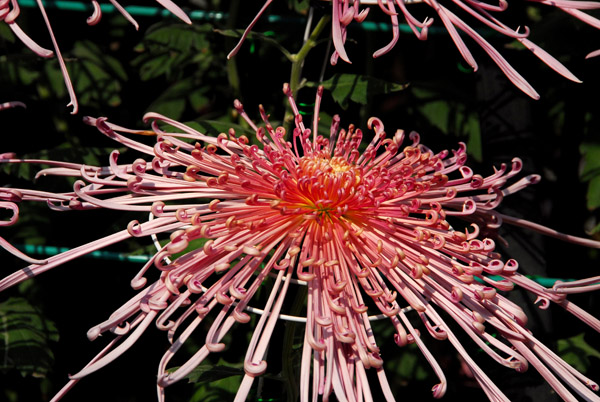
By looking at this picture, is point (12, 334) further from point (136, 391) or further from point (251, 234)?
point (251, 234)

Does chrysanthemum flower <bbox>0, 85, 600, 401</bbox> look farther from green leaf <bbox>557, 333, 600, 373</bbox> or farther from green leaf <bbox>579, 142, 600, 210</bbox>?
green leaf <bbox>557, 333, 600, 373</bbox>

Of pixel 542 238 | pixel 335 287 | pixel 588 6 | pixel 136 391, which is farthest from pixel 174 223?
pixel 136 391

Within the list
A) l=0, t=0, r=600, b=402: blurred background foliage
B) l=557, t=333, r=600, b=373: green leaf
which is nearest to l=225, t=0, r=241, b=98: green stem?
l=0, t=0, r=600, b=402: blurred background foliage

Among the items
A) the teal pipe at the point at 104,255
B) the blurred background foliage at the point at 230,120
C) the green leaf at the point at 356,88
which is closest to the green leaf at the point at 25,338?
the blurred background foliage at the point at 230,120

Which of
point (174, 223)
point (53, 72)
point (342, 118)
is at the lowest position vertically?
point (174, 223)

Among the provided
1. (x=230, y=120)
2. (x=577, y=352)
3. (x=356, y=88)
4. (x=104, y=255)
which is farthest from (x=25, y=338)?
(x=577, y=352)

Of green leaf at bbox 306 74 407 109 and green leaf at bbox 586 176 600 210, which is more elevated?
green leaf at bbox 306 74 407 109

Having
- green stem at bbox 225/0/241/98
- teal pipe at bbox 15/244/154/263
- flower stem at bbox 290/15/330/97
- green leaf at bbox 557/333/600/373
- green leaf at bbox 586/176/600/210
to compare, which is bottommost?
green leaf at bbox 557/333/600/373
